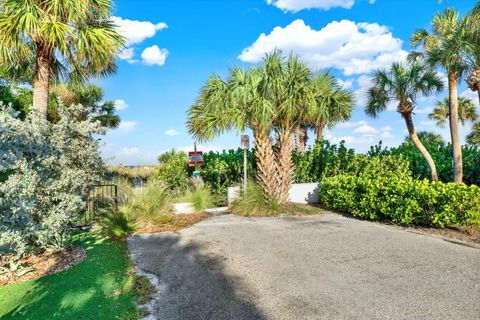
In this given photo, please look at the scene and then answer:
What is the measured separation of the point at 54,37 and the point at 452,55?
36.3 ft

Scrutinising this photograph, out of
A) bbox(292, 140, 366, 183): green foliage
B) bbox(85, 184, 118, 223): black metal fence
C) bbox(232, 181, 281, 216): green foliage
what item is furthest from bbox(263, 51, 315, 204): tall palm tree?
bbox(85, 184, 118, 223): black metal fence

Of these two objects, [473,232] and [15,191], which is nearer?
[15,191]

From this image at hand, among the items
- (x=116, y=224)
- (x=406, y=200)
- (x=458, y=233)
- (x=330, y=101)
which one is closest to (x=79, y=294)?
(x=116, y=224)

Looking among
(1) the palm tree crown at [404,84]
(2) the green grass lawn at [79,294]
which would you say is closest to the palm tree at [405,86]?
(1) the palm tree crown at [404,84]

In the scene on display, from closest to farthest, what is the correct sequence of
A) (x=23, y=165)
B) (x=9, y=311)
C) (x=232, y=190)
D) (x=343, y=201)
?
(x=9, y=311), (x=23, y=165), (x=343, y=201), (x=232, y=190)

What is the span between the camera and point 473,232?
6.70m

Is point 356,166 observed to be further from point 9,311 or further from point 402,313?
point 9,311

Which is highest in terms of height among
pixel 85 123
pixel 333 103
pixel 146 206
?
pixel 333 103

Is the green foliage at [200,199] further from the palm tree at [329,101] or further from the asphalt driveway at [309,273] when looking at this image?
the palm tree at [329,101]

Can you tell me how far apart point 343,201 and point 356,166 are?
325cm

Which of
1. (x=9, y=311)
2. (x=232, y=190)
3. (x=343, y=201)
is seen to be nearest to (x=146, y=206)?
(x=232, y=190)

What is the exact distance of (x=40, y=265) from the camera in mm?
5258

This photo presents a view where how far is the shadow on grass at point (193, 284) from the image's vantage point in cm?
345

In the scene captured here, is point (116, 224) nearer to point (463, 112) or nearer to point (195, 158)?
point (195, 158)
